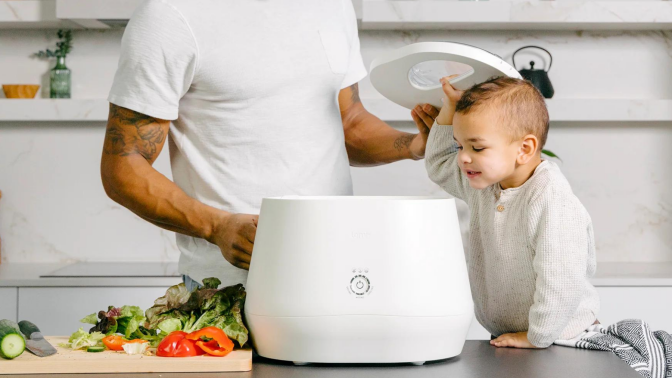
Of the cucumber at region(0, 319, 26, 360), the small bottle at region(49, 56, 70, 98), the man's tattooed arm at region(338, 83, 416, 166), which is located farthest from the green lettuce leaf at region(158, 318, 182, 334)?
the small bottle at region(49, 56, 70, 98)

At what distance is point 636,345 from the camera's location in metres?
0.96

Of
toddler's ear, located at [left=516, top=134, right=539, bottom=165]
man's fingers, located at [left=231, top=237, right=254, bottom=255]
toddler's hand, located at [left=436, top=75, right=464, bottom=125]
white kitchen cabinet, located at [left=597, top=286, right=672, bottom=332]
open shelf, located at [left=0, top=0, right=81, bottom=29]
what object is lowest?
white kitchen cabinet, located at [left=597, top=286, right=672, bottom=332]

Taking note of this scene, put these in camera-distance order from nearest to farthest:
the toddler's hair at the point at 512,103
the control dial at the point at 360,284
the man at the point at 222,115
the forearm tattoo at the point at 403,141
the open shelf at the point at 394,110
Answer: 1. the control dial at the point at 360,284
2. the toddler's hair at the point at 512,103
3. the man at the point at 222,115
4. the forearm tattoo at the point at 403,141
5. the open shelf at the point at 394,110

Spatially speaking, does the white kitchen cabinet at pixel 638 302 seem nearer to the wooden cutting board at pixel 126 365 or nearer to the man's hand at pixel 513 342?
the man's hand at pixel 513 342

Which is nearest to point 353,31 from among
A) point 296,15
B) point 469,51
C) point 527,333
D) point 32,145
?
point 296,15

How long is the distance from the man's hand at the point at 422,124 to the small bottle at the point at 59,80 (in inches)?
67.5

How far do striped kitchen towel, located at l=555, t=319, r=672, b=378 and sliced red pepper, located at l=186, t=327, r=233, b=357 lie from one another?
1.44 ft

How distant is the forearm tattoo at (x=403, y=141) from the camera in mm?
1356

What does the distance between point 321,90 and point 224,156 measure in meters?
0.22

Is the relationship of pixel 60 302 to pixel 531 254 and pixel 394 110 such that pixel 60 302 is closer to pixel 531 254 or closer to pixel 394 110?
pixel 394 110

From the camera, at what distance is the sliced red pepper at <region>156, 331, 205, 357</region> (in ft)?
2.65

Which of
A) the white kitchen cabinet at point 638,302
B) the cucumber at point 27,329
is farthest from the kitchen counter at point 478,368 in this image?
the white kitchen cabinet at point 638,302

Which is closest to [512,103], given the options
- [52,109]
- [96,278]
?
[96,278]

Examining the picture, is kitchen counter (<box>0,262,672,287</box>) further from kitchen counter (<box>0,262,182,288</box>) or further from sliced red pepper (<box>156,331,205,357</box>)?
sliced red pepper (<box>156,331,205,357</box>)
